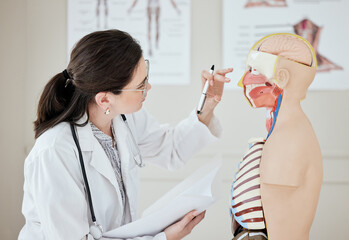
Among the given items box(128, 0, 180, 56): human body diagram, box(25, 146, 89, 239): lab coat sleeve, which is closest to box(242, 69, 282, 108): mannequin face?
box(25, 146, 89, 239): lab coat sleeve

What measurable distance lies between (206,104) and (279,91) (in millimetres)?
410

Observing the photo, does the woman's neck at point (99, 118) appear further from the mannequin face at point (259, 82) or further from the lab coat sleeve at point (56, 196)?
the mannequin face at point (259, 82)

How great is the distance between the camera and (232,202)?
4.18 ft

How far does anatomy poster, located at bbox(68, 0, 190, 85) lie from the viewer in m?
2.46

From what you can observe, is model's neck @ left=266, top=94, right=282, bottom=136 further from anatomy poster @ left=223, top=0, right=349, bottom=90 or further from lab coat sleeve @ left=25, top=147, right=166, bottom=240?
anatomy poster @ left=223, top=0, right=349, bottom=90

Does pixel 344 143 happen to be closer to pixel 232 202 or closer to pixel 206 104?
pixel 206 104

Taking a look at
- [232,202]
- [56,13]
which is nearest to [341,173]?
[232,202]

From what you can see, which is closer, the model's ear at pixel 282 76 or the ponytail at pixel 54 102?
the model's ear at pixel 282 76

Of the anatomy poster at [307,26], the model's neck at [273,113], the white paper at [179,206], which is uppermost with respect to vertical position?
the anatomy poster at [307,26]

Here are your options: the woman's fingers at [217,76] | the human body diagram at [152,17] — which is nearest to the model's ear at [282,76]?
the woman's fingers at [217,76]

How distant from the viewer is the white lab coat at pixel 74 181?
4.21 feet

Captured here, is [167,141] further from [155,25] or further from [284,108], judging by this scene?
[155,25]

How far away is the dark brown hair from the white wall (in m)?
0.94

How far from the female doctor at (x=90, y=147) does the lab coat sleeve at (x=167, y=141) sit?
15 cm
